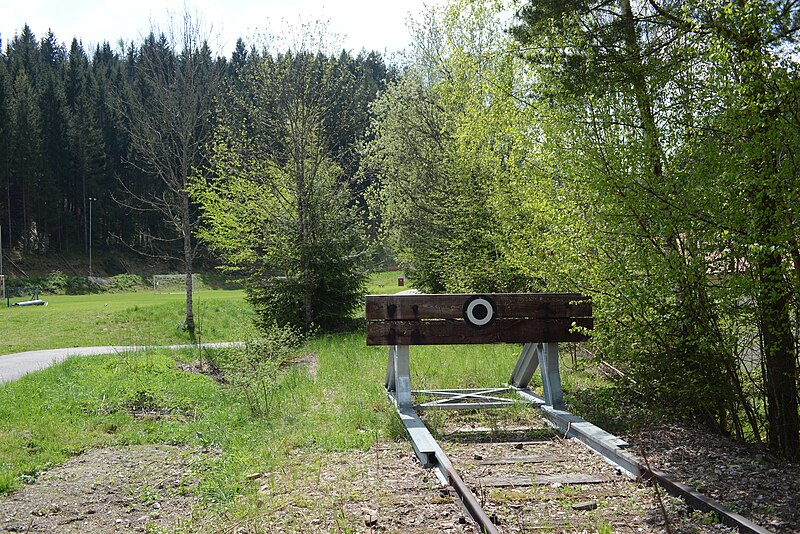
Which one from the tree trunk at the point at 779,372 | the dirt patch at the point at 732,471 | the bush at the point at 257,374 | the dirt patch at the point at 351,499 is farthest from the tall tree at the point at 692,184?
the bush at the point at 257,374

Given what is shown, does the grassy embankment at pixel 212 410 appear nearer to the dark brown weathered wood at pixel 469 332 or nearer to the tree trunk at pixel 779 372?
the dark brown weathered wood at pixel 469 332

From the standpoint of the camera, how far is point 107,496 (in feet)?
19.4

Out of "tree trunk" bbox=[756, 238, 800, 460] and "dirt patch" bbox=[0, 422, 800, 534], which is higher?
"tree trunk" bbox=[756, 238, 800, 460]

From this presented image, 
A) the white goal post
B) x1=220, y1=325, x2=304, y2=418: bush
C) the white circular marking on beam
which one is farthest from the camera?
the white goal post

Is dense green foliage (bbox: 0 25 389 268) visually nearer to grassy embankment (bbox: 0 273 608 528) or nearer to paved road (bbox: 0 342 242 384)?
paved road (bbox: 0 342 242 384)

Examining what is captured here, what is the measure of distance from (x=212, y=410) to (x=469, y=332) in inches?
172

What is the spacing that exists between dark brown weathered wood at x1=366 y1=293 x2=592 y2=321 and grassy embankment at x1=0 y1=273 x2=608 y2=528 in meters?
1.28

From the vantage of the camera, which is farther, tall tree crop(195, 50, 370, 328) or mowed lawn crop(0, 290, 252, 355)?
tall tree crop(195, 50, 370, 328)

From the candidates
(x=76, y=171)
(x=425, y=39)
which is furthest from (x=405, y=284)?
(x=76, y=171)

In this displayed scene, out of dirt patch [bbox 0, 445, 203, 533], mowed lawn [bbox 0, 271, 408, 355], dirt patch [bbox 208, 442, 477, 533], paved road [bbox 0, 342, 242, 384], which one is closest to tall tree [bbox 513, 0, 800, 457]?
dirt patch [bbox 208, 442, 477, 533]

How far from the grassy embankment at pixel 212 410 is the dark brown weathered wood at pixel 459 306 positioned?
1.28m

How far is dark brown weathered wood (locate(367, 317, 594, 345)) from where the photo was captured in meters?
7.88

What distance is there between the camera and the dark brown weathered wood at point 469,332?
7.88 m

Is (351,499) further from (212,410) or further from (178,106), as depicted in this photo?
(178,106)
